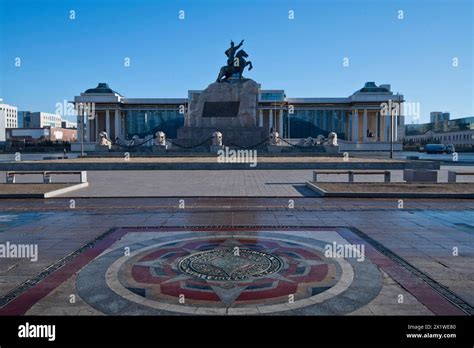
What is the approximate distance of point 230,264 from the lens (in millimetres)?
5246

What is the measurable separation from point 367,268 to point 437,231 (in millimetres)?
3122

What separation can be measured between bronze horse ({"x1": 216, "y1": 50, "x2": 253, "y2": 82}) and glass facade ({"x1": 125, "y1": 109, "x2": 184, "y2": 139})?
52.5 metres

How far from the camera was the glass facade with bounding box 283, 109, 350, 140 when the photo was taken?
277ft

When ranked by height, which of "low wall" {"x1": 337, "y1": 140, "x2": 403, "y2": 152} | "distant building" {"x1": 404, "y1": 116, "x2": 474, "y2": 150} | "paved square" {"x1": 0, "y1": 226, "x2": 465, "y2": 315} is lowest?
"paved square" {"x1": 0, "y1": 226, "x2": 465, "y2": 315}

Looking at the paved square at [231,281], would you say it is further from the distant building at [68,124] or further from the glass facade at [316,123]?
the distant building at [68,124]

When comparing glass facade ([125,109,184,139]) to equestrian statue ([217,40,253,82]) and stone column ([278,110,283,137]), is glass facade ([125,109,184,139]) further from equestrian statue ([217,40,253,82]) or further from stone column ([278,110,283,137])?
equestrian statue ([217,40,253,82])

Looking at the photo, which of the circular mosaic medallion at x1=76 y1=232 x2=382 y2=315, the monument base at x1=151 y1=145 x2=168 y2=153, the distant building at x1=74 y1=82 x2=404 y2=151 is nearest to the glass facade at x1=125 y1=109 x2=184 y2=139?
the distant building at x1=74 y1=82 x2=404 y2=151

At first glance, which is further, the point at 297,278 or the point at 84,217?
the point at 84,217

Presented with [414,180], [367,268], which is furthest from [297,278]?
[414,180]

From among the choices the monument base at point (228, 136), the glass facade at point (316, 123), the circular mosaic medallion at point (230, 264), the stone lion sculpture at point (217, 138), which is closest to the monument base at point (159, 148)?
the monument base at point (228, 136)

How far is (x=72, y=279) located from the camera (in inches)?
194
